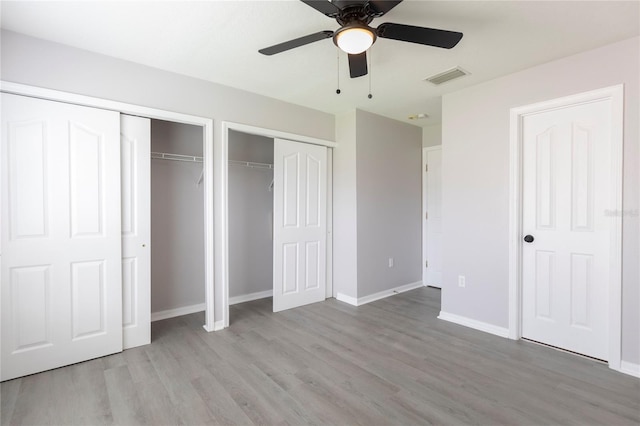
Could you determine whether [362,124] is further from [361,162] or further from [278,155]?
[278,155]

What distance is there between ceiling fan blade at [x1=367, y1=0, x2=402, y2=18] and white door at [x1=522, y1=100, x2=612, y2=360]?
2.08m

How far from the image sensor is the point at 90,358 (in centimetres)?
261

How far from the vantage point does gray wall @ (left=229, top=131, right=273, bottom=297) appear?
4.13 m

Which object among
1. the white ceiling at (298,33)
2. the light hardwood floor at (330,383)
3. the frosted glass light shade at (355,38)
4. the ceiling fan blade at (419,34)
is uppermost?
the white ceiling at (298,33)

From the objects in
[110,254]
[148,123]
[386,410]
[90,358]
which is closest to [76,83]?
[148,123]

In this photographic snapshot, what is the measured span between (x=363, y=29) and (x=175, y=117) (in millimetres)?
2086

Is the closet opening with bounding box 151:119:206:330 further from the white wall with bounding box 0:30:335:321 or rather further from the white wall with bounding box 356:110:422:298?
the white wall with bounding box 356:110:422:298

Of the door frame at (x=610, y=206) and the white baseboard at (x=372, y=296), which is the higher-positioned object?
the door frame at (x=610, y=206)

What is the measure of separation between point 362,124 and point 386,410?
3.26 metres

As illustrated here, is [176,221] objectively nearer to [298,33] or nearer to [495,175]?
[298,33]

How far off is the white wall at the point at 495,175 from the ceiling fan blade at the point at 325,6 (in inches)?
86.2

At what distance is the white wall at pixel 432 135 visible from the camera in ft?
15.8

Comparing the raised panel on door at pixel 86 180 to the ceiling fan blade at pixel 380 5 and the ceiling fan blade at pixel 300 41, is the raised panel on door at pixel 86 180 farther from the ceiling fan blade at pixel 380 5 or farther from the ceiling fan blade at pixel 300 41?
the ceiling fan blade at pixel 380 5

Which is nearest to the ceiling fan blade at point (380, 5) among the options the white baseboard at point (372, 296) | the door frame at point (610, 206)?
the door frame at point (610, 206)
